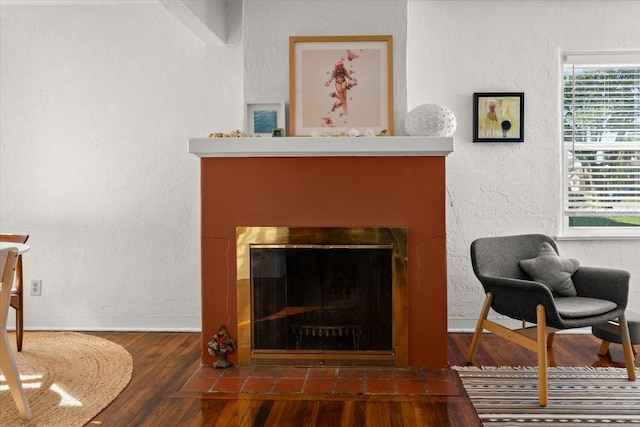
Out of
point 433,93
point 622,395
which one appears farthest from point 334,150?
point 622,395

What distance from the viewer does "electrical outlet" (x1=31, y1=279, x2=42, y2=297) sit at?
4.23 metres

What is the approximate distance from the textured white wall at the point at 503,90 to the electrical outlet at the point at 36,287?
308 centimetres

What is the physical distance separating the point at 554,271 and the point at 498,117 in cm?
125

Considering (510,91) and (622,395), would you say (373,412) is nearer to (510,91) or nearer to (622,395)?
(622,395)

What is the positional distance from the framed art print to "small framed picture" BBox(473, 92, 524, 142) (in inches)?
35.3

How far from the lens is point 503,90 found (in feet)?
13.2

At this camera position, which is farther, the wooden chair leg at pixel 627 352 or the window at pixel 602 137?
the window at pixel 602 137

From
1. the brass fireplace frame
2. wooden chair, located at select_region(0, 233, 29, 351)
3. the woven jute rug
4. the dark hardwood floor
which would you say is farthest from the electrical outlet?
the brass fireplace frame

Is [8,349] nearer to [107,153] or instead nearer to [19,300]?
[19,300]

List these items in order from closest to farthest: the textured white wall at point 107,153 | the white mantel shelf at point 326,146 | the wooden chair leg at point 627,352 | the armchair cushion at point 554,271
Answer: the wooden chair leg at point 627,352 < the white mantel shelf at point 326,146 < the armchair cushion at point 554,271 < the textured white wall at point 107,153

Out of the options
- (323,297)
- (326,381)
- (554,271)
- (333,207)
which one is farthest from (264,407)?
(554,271)

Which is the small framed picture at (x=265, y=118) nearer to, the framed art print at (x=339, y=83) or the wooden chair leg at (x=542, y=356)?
the framed art print at (x=339, y=83)

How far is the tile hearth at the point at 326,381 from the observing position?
2.87 m

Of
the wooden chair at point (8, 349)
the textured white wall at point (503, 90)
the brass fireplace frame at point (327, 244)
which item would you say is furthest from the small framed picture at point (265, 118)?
the wooden chair at point (8, 349)
